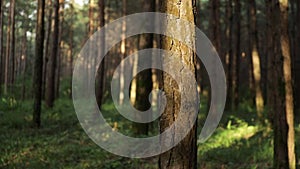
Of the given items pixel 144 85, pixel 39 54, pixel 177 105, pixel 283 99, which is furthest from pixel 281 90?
pixel 39 54

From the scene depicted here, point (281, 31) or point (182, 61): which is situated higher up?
point (281, 31)

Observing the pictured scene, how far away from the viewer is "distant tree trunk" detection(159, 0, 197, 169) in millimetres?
3510

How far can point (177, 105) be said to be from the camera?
11.8 feet

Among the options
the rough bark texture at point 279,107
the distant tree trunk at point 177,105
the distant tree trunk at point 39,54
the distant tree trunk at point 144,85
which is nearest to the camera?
the distant tree trunk at point 177,105

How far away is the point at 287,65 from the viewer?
673 cm

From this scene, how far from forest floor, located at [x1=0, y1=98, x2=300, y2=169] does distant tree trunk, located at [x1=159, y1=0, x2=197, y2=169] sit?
4262 millimetres

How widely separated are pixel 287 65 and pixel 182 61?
12.5 ft

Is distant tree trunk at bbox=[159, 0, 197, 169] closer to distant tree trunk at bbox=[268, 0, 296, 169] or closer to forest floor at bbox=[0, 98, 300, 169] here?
distant tree trunk at bbox=[268, 0, 296, 169]

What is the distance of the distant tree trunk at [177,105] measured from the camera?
11.5 ft

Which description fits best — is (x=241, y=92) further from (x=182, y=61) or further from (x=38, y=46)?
(x=182, y=61)

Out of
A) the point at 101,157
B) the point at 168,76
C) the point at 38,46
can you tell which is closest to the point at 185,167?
the point at 168,76

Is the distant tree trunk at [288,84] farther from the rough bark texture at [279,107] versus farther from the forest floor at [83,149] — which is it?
the forest floor at [83,149]

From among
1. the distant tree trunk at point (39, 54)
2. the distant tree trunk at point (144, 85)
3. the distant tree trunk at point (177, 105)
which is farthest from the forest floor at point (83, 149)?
the distant tree trunk at point (177, 105)

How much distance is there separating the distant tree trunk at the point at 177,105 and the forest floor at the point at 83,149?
4.26 meters
